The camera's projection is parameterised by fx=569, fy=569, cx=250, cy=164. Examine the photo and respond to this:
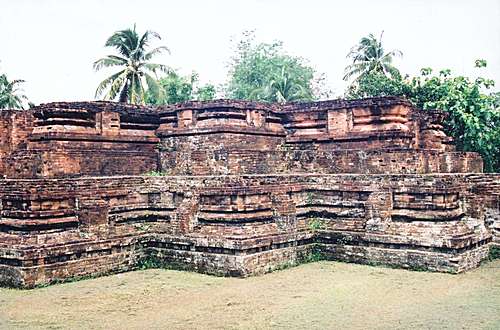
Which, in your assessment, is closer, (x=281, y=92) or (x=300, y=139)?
(x=300, y=139)

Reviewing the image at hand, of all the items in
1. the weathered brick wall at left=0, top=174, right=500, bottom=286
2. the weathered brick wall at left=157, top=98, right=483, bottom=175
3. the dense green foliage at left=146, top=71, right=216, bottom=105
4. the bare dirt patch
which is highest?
the dense green foliage at left=146, top=71, right=216, bottom=105

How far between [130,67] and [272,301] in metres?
20.8

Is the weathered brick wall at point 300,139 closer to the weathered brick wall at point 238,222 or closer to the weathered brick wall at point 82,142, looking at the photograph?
the weathered brick wall at point 82,142

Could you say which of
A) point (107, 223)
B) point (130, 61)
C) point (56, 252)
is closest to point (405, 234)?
point (107, 223)

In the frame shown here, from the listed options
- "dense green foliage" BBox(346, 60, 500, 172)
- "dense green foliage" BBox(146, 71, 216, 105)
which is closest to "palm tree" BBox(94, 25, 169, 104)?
"dense green foliage" BBox(146, 71, 216, 105)

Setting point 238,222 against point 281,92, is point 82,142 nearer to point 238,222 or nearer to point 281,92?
point 238,222

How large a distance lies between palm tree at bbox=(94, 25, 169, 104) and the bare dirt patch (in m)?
17.8

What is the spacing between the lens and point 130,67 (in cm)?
2639

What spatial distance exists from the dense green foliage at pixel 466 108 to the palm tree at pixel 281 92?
14714mm

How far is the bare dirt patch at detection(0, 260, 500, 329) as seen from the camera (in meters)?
6.57

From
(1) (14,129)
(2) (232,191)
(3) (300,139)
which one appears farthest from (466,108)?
(1) (14,129)

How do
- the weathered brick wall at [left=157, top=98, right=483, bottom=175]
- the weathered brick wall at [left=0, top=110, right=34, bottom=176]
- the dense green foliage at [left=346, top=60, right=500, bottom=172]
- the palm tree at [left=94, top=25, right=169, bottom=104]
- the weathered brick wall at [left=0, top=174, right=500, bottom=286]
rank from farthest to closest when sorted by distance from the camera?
1. the palm tree at [left=94, top=25, right=169, bottom=104]
2. the dense green foliage at [left=346, top=60, right=500, bottom=172]
3. the weathered brick wall at [left=0, top=110, right=34, bottom=176]
4. the weathered brick wall at [left=157, top=98, right=483, bottom=175]
5. the weathered brick wall at [left=0, top=174, right=500, bottom=286]

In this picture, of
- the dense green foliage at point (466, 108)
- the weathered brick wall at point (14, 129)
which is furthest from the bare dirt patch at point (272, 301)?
the dense green foliage at point (466, 108)

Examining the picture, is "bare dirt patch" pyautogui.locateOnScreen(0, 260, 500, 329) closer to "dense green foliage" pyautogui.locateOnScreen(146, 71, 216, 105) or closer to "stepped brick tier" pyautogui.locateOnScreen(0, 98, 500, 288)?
"stepped brick tier" pyautogui.locateOnScreen(0, 98, 500, 288)
